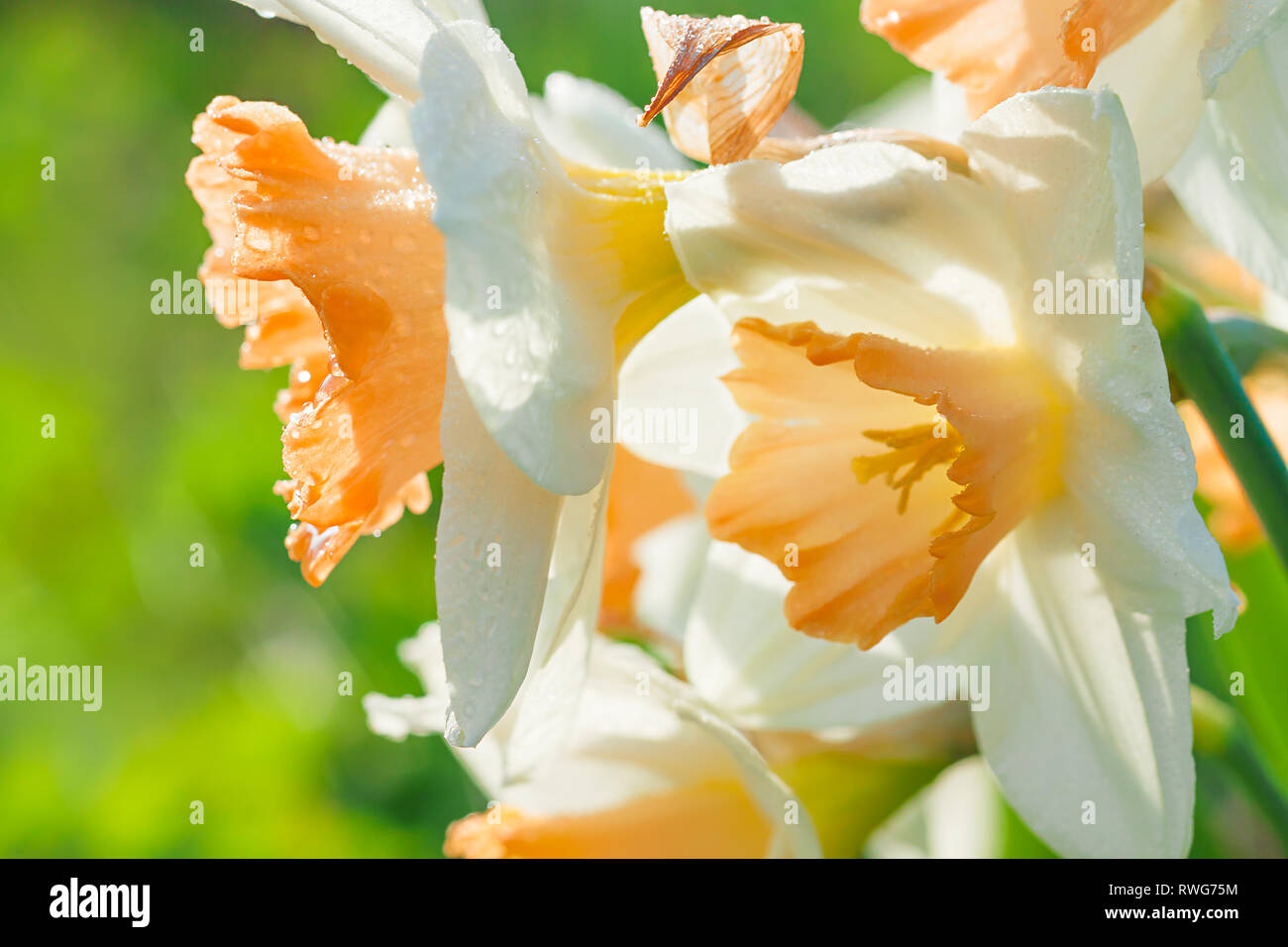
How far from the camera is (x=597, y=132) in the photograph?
82cm

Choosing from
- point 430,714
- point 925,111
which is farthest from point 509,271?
point 925,111

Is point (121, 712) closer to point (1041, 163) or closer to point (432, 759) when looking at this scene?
point (432, 759)

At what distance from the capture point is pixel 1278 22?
54 cm

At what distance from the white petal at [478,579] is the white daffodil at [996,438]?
0.14 meters

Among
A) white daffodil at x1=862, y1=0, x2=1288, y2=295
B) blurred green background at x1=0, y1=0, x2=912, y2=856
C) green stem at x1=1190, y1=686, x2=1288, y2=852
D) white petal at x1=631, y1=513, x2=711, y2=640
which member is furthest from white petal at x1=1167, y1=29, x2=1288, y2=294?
blurred green background at x1=0, y1=0, x2=912, y2=856

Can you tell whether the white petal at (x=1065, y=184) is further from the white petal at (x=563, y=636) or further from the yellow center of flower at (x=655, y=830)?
the yellow center of flower at (x=655, y=830)

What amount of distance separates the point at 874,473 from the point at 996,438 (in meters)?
0.07

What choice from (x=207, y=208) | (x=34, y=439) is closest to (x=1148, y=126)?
(x=207, y=208)

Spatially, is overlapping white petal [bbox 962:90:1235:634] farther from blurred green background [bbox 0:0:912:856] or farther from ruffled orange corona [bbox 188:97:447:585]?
blurred green background [bbox 0:0:912:856]

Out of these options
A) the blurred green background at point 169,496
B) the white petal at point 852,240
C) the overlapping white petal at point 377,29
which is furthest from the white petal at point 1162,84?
the blurred green background at point 169,496

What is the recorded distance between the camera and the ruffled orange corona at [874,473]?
0.57 m

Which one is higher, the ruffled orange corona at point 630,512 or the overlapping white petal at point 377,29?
the overlapping white petal at point 377,29

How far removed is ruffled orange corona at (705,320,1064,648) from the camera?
568 mm

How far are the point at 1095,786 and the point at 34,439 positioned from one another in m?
2.04
